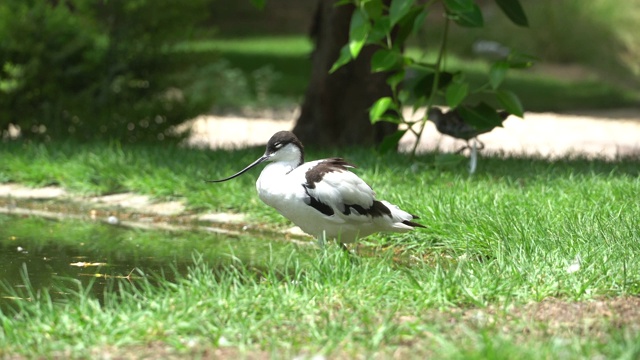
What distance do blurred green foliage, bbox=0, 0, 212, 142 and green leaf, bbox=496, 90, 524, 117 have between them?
3.57 meters

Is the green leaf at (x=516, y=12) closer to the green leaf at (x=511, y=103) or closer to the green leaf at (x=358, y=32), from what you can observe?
the green leaf at (x=511, y=103)

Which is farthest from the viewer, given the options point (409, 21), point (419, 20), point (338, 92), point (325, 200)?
point (338, 92)

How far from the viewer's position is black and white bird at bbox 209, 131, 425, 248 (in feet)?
16.3

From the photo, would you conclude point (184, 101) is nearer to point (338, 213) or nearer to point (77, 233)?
point (77, 233)

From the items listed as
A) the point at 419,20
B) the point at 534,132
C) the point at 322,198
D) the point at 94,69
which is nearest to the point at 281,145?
the point at 322,198

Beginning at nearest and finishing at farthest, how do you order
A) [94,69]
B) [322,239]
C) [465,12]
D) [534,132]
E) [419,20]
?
[322,239], [465,12], [419,20], [94,69], [534,132]

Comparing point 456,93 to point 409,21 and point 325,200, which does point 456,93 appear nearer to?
point 409,21

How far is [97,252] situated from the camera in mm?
5707

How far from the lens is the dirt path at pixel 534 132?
11781 millimetres

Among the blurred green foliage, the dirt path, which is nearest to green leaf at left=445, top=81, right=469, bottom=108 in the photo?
the blurred green foliage

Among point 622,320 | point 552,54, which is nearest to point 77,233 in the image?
point 622,320

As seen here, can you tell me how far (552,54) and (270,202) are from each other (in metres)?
16.4

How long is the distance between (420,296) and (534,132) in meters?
9.24

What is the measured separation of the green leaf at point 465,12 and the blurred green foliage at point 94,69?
347cm
